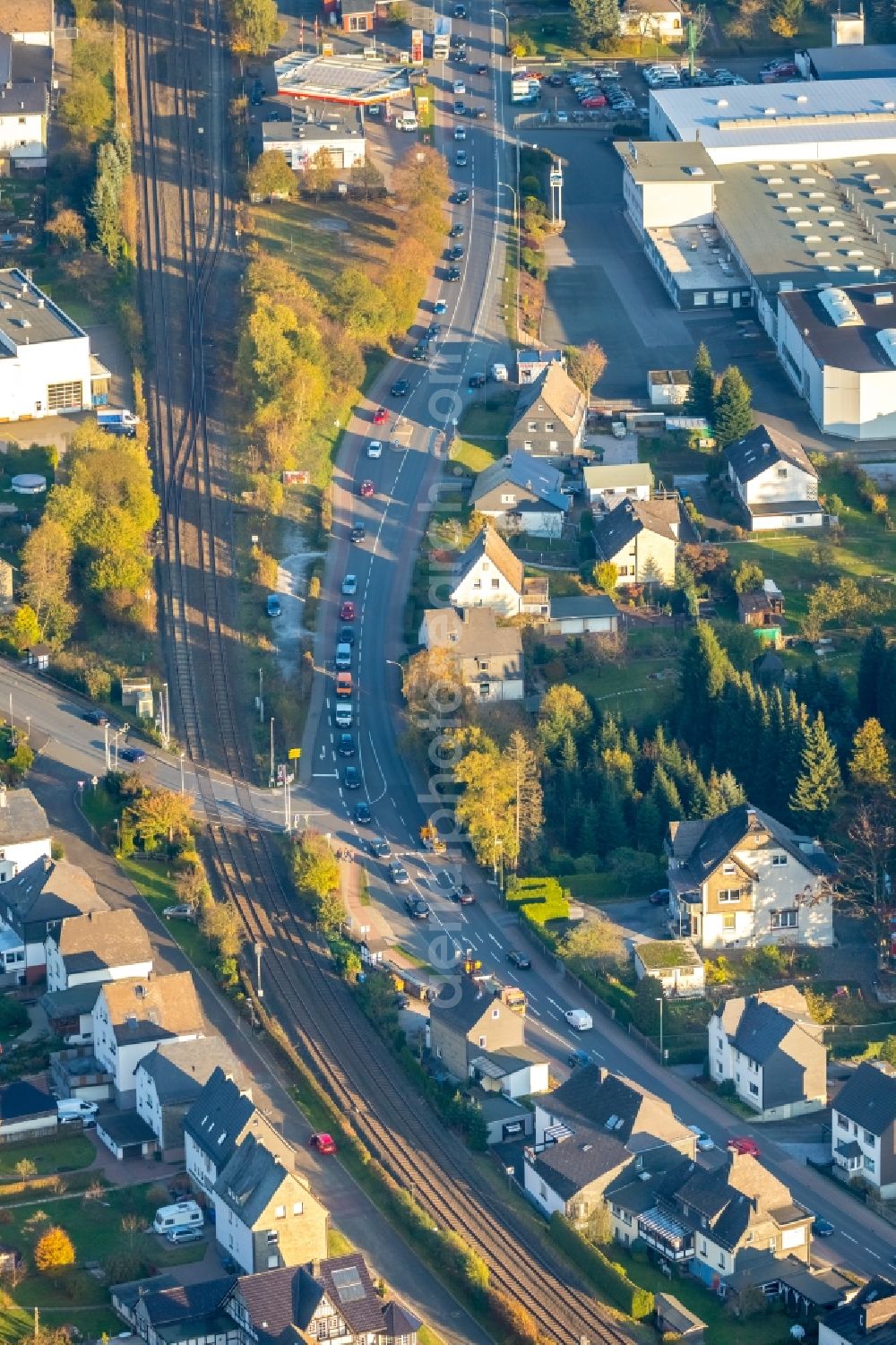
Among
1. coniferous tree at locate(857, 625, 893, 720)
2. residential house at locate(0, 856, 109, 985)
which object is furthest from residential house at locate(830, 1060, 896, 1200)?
residential house at locate(0, 856, 109, 985)

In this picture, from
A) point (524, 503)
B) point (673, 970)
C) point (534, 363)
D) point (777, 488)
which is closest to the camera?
point (673, 970)

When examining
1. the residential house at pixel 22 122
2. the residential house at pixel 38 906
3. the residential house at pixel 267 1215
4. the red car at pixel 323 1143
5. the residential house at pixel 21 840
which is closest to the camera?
the residential house at pixel 267 1215

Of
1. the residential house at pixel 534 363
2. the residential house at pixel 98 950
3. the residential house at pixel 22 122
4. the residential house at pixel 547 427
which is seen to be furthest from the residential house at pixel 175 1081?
the residential house at pixel 22 122

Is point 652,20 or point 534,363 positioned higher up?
point 652,20

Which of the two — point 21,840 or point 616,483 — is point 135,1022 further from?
point 616,483

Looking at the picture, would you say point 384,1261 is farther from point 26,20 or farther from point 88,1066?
point 26,20

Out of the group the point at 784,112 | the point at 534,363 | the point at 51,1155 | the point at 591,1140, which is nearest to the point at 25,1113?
the point at 51,1155

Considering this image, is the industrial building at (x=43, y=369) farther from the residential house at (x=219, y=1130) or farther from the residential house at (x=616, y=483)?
the residential house at (x=219, y=1130)
